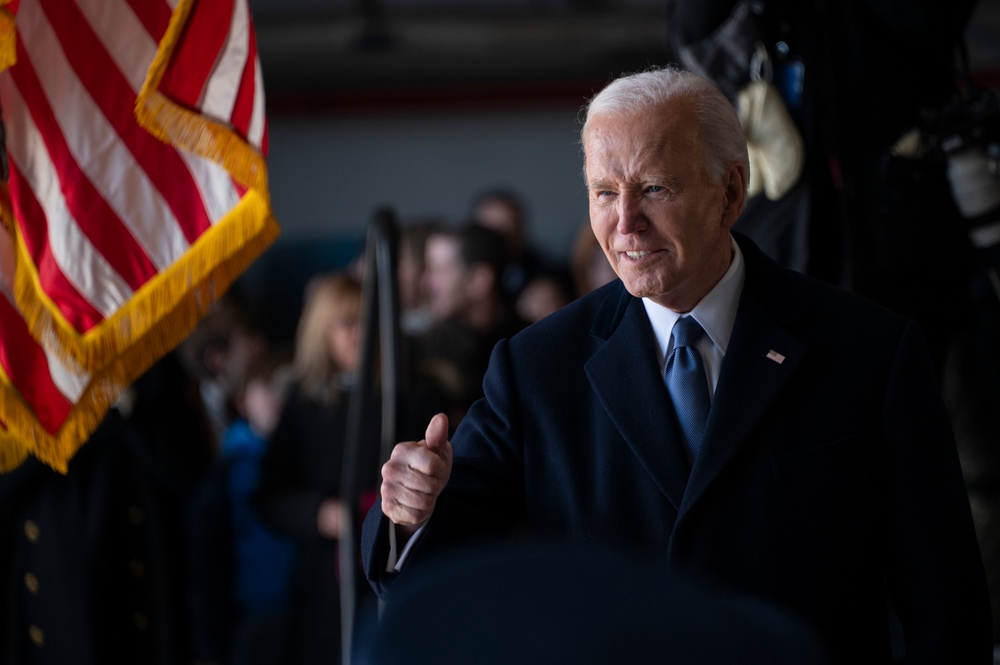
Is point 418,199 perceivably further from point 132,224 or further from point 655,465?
point 655,465

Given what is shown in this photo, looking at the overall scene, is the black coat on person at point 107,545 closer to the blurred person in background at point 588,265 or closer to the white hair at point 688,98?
the blurred person in background at point 588,265

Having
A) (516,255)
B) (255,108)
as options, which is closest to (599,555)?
(255,108)

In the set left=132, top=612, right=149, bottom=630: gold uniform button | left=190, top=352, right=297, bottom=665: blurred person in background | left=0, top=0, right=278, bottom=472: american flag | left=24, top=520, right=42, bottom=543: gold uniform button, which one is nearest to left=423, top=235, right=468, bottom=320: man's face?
left=190, top=352, right=297, bottom=665: blurred person in background

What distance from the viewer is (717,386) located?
1.75 metres

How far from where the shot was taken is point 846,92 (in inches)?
99.9

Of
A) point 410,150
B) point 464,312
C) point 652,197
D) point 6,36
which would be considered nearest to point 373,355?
point 6,36

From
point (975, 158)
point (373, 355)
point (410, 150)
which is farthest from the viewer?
point (410, 150)

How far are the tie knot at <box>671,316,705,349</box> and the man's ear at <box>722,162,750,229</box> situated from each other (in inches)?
5.7

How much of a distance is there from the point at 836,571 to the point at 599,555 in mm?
792

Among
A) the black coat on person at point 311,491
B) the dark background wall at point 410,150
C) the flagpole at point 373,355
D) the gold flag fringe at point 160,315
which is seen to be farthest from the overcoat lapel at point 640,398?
the dark background wall at point 410,150

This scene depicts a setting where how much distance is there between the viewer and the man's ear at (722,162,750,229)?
183cm

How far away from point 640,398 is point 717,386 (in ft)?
0.34

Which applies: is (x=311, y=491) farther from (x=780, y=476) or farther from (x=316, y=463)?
(x=780, y=476)

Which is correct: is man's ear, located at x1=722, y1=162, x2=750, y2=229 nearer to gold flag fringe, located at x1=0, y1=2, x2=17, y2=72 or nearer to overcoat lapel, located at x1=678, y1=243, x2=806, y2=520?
overcoat lapel, located at x1=678, y1=243, x2=806, y2=520
